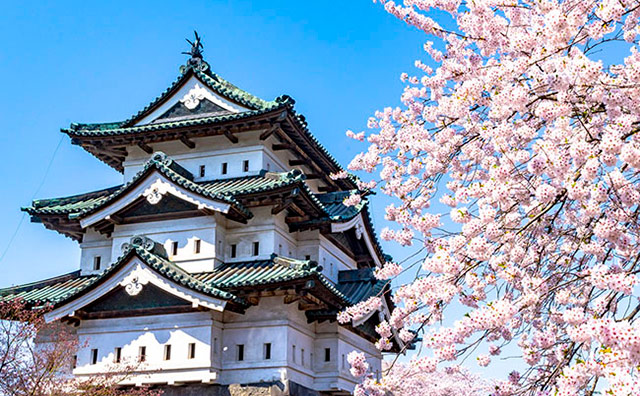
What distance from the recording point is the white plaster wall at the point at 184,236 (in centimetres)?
1773

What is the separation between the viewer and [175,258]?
18.0m

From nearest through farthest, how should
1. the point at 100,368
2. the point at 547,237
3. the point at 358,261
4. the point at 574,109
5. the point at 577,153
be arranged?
the point at 577,153
the point at 574,109
the point at 547,237
the point at 100,368
the point at 358,261

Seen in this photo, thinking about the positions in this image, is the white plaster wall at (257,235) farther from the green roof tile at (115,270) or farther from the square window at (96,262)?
the square window at (96,262)

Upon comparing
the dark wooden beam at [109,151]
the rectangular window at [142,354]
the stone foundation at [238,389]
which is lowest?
the stone foundation at [238,389]

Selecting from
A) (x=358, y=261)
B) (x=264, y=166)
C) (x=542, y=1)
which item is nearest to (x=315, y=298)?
(x=264, y=166)

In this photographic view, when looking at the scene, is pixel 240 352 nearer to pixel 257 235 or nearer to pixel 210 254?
pixel 210 254

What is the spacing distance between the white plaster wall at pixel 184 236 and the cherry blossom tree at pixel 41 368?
314 cm

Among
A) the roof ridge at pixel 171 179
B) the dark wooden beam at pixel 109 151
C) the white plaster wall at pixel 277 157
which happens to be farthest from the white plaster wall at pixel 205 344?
the dark wooden beam at pixel 109 151

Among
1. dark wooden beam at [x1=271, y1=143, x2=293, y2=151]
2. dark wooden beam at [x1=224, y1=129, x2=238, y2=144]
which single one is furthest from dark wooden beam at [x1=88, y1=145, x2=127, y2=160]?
dark wooden beam at [x1=271, y1=143, x2=293, y2=151]

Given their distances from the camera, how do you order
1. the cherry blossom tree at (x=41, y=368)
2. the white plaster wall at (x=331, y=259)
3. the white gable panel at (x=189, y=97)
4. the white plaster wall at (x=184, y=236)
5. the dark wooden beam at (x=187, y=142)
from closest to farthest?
1. the cherry blossom tree at (x=41, y=368)
2. the white plaster wall at (x=184, y=236)
3. the dark wooden beam at (x=187, y=142)
4. the white plaster wall at (x=331, y=259)
5. the white gable panel at (x=189, y=97)

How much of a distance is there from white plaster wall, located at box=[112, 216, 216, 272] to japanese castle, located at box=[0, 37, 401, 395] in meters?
0.04

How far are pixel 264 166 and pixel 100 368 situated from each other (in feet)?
24.1

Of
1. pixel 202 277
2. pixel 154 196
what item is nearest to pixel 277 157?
pixel 154 196

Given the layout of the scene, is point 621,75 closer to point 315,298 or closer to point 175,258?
point 315,298
